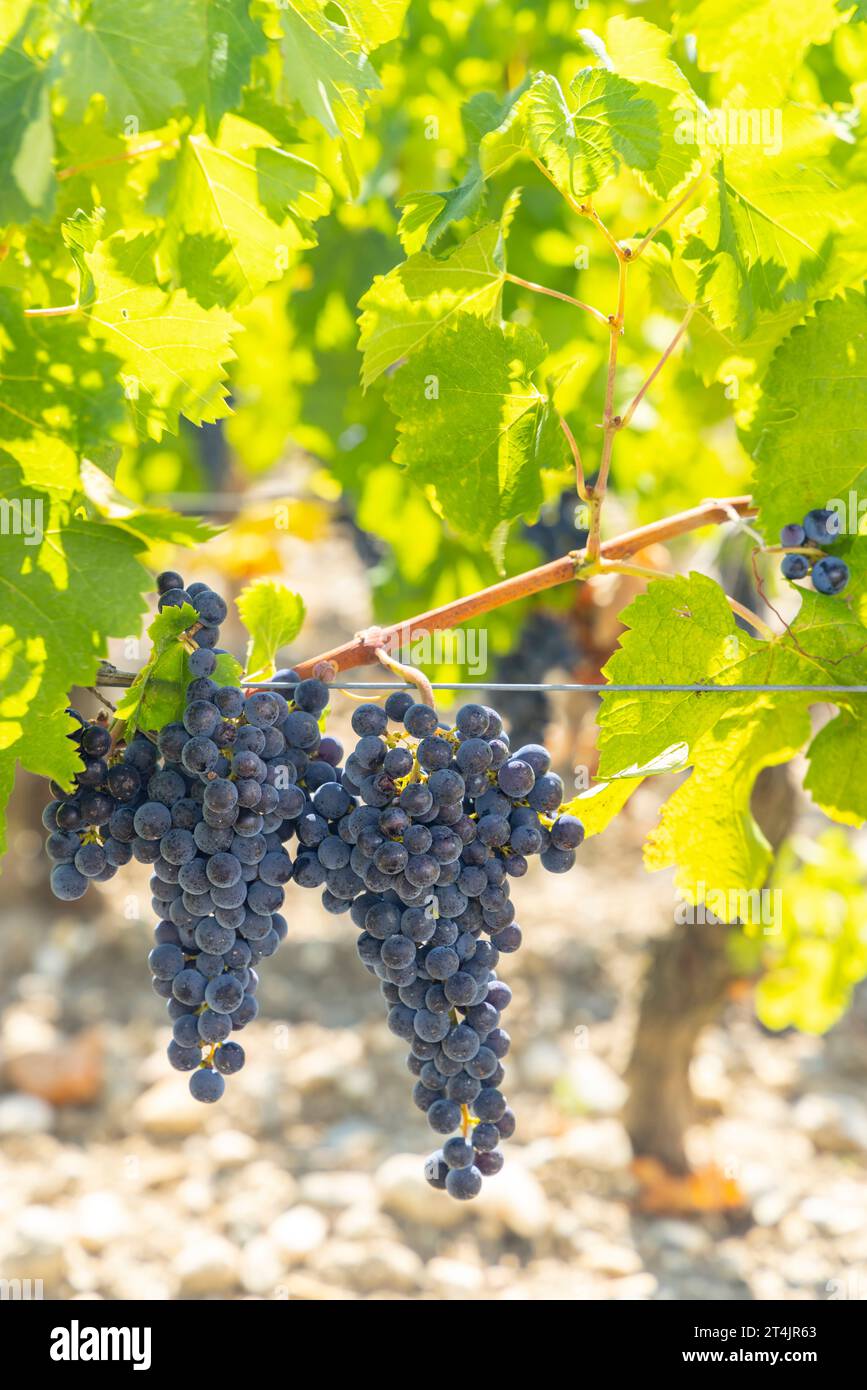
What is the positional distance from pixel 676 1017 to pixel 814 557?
2.02 m

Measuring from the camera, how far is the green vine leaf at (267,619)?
1.23 meters

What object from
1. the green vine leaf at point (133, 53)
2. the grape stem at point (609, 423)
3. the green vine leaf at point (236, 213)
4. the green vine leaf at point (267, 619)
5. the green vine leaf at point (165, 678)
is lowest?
the green vine leaf at point (165, 678)

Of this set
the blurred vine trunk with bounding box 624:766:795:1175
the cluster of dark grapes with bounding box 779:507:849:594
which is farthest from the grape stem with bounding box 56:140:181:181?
the blurred vine trunk with bounding box 624:766:795:1175

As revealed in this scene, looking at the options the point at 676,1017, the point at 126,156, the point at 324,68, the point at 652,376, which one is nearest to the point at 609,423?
the point at 652,376

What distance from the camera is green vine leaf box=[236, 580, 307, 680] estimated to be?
1229 mm

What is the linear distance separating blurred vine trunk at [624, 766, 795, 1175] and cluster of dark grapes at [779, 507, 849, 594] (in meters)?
1.69

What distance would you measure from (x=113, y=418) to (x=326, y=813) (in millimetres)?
381

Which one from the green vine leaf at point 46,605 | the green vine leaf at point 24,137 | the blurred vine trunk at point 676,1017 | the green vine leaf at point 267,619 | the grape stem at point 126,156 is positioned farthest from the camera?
the blurred vine trunk at point 676,1017

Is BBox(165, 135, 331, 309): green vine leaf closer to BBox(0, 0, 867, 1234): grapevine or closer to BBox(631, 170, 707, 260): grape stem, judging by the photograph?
BBox(0, 0, 867, 1234): grapevine

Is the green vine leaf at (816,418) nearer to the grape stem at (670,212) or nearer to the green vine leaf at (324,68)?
the grape stem at (670,212)

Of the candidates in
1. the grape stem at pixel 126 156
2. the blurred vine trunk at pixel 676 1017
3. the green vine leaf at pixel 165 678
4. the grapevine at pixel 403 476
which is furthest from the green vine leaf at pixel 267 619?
the blurred vine trunk at pixel 676 1017

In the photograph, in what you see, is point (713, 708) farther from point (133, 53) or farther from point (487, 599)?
point (133, 53)

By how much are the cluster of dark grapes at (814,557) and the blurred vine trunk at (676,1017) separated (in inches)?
66.4

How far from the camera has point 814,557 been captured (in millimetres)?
1237
